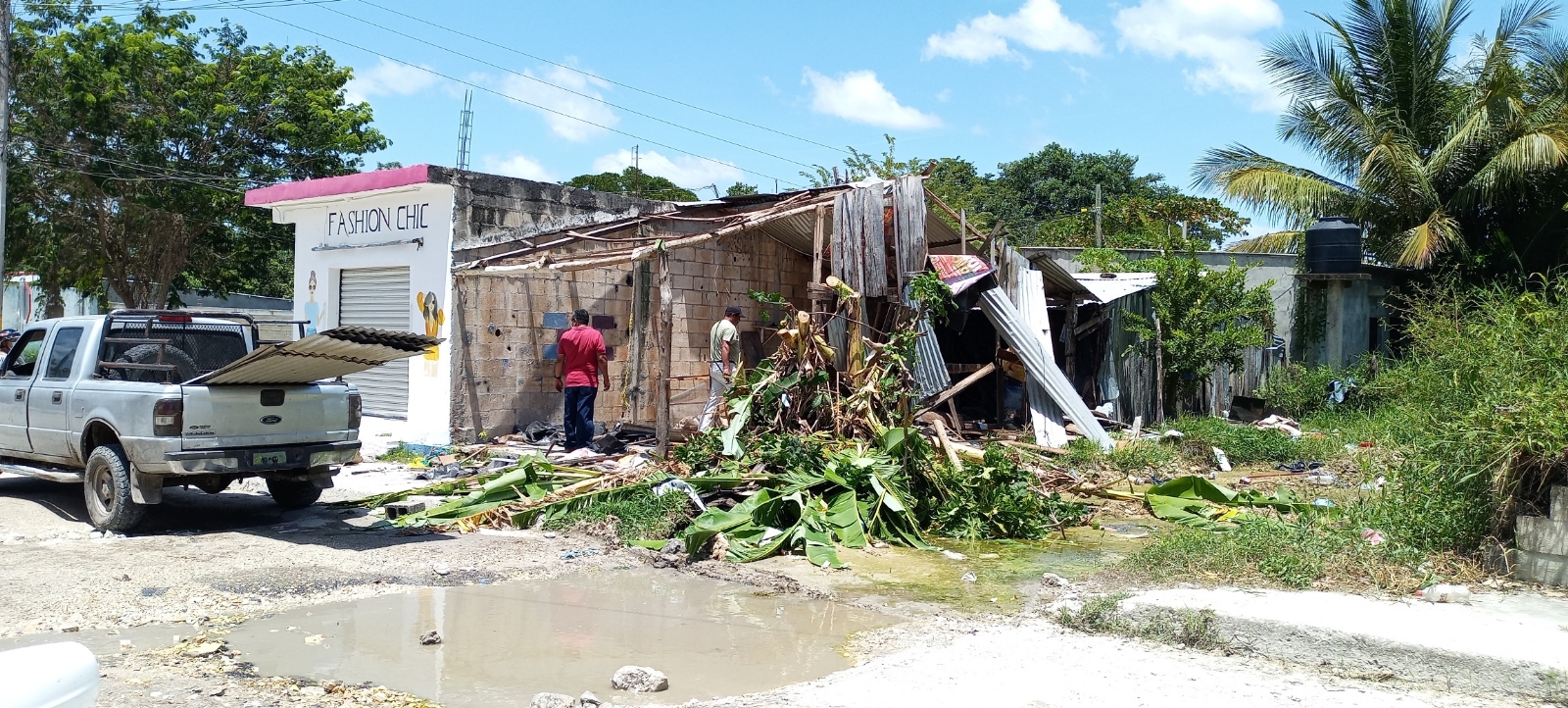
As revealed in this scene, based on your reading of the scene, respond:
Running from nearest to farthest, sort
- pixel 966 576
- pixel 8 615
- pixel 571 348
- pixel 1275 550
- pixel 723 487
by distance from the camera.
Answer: pixel 8 615 < pixel 1275 550 < pixel 966 576 < pixel 723 487 < pixel 571 348

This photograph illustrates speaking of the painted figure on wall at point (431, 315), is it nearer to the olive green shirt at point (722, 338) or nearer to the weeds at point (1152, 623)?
the olive green shirt at point (722, 338)

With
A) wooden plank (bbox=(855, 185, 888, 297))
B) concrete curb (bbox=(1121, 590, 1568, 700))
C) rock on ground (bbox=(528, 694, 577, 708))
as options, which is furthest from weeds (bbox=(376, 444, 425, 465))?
concrete curb (bbox=(1121, 590, 1568, 700))

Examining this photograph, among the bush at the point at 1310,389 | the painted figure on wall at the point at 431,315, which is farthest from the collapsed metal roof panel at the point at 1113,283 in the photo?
the painted figure on wall at the point at 431,315

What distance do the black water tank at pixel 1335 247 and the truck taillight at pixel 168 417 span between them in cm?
1766

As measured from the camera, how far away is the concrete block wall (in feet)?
19.3

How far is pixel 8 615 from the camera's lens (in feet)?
18.6

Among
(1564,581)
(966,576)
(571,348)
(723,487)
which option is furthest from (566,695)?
(571,348)

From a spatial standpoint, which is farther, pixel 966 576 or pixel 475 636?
pixel 966 576

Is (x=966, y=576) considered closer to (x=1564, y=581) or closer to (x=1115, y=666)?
(x=1115, y=666)

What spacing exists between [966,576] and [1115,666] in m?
2.11

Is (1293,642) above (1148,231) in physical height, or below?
below

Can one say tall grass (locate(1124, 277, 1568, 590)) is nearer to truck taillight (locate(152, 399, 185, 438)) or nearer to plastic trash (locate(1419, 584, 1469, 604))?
plastic trash (locate(1419, 584, 1469, 604))

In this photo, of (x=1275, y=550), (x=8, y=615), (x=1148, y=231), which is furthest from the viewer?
(x=1148, y=231)

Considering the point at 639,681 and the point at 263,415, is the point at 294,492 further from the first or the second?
the point at 639,681
